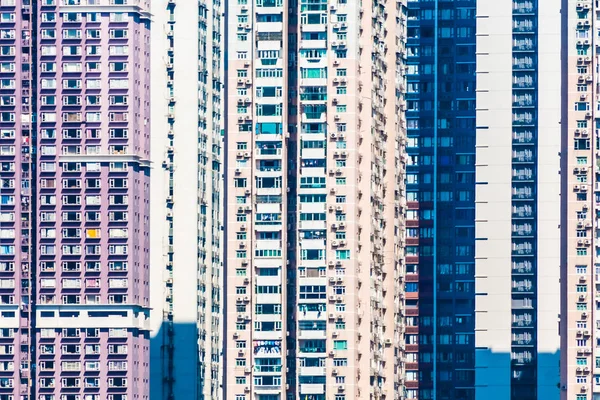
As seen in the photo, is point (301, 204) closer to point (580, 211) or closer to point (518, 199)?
point (580, 211)

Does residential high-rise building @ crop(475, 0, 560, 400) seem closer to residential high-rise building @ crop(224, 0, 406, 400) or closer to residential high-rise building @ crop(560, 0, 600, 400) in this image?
residential high-rise building @ crop(560, 0, 600, 400)

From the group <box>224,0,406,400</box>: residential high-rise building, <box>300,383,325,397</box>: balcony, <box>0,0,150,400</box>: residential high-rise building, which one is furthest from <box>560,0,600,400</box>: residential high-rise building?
<box>0,0,150,400</box>: residential high-rise building

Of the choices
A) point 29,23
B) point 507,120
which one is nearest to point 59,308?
point 29,23

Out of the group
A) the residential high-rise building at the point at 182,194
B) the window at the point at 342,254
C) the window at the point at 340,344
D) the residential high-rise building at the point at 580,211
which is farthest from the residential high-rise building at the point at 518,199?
the window at the point at 342,254

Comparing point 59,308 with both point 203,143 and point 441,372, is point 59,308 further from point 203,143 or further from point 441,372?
point 441,372

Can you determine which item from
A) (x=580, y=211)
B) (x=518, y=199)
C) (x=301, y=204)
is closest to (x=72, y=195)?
(x=301, y=204)

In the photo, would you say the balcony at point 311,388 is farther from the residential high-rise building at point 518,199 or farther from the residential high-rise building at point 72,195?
the residential high-rise building at point 518,199

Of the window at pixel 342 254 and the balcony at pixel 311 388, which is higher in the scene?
the window at pixel 342 254
